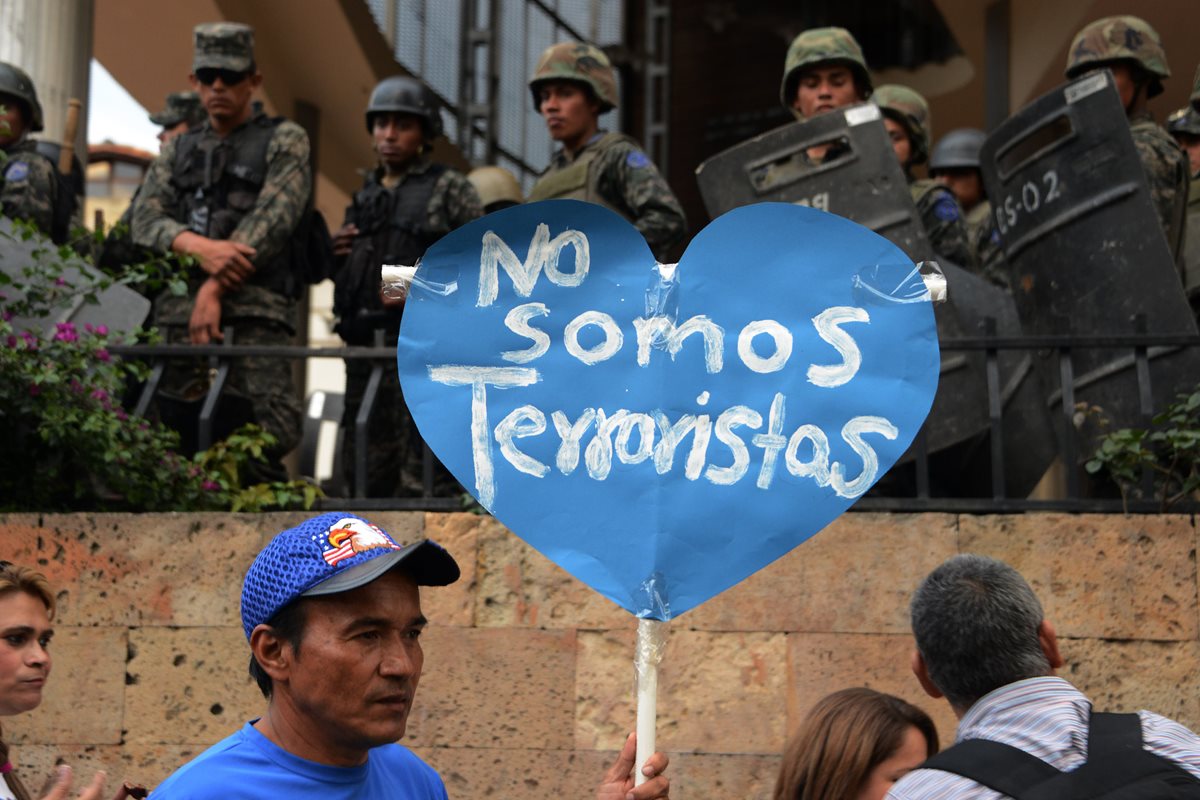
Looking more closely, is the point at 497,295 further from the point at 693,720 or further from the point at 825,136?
the point at 825,136

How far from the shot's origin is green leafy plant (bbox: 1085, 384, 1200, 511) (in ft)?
16.8

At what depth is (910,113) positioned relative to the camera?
7.41 meters

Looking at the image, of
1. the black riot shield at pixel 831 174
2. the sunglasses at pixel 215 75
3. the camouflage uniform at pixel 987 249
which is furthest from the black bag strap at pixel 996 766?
the sunglasses at pixel 215 75

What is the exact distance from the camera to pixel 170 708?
513 centimetres

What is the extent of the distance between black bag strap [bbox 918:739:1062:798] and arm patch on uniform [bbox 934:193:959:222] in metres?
4.19

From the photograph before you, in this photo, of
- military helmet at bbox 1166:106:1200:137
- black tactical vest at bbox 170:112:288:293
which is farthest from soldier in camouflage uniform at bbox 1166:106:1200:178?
black tactical vest at bbox 170:112:288:293

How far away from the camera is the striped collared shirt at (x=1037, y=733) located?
251cm

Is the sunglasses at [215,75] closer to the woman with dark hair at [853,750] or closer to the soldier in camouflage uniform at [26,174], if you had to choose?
the soldier in camouflage uniform at [26,174]

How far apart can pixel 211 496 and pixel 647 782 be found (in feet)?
10.5

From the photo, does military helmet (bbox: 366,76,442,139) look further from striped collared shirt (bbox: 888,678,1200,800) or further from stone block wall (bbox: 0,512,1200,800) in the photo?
striped collared shirt (bbox: 888,678,1200,800)

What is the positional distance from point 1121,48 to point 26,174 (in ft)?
13.4

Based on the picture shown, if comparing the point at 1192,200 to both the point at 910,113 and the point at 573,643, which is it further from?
the point at 573,643

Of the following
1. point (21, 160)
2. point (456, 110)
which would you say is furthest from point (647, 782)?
point (456, 110)

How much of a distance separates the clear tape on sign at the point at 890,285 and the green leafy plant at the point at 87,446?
2.97m
